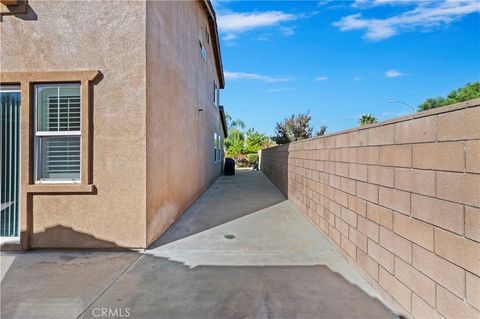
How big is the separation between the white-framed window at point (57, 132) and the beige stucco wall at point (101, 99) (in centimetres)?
33

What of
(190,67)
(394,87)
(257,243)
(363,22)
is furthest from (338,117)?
(257,243)

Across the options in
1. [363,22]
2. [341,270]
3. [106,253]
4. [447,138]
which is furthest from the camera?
[363,22]

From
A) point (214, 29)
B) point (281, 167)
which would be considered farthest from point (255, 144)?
point (281, 167)

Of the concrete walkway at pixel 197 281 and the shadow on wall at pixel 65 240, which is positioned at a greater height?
the shadow on wall at pixel 65 240

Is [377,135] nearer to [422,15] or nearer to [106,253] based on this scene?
[106,253]

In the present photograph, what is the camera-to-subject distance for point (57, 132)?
4.78 meters

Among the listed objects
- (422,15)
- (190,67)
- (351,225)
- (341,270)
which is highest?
(422,15)

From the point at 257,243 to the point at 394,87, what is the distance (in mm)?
37490

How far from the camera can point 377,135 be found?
135 inches

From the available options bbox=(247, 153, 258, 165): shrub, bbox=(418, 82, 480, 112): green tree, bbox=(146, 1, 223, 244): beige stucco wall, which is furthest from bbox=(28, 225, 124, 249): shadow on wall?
bbox=(418, 82, 480, 112): green tree

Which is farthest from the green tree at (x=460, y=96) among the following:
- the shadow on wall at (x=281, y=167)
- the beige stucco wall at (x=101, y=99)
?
the beige stucco wall at (x=101, y=99)

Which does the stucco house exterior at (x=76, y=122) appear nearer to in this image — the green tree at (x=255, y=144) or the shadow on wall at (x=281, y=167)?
the shadow on wall at (x=281, y=167)

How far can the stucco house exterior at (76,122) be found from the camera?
4664mm

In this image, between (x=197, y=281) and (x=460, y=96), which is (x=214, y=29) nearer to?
(x=197, y=281)
